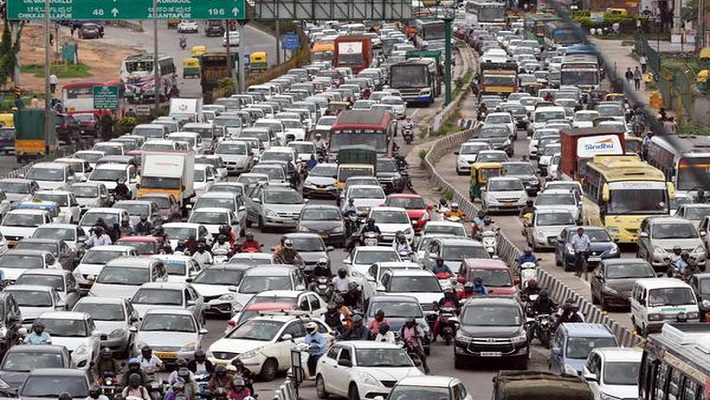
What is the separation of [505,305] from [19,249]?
12.4 meters

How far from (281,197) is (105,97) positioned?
27232mm

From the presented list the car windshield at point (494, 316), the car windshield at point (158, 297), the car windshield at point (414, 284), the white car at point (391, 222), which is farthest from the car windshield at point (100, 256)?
the car windshield at point (494, 316)

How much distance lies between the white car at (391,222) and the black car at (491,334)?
1479 centimetres

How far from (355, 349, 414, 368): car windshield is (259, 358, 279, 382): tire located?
2.79 m

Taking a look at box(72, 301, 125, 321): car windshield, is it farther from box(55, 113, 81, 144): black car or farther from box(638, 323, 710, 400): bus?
box(55, 113, 81, 144): black car

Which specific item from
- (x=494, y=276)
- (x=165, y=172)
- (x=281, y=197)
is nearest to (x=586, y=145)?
(x=281, y=197)

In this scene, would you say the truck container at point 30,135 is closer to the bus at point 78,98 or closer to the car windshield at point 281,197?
the bus at point 78,98

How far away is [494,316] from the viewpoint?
105 ft

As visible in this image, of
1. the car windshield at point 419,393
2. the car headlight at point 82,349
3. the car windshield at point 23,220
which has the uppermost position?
the car windshield at point 419,393

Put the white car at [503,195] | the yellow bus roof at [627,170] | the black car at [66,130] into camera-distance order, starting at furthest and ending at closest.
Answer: the black car at [66,130] < the white car at [503,195] < the yellow bus roof at [627,170]

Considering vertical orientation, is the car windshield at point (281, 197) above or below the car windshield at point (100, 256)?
below

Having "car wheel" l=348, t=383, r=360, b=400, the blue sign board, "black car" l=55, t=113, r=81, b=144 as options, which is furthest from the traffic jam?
the blue sign board

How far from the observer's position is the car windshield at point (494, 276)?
37344 millimetres

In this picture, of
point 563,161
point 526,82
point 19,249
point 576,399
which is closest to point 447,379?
point 576,399
